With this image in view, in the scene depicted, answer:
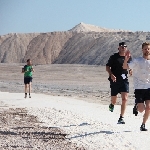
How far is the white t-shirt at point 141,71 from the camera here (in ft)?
26.1

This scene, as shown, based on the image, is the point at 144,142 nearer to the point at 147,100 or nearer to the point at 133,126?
the point at 147,100

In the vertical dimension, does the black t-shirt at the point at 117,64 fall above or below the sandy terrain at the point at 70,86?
above

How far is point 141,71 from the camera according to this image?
315 inches

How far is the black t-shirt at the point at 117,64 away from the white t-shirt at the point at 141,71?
118cm

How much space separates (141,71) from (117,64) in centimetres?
131

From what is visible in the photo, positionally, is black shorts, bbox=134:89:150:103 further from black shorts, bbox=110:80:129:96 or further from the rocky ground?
the rocky ground

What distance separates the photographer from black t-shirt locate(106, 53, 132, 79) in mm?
9242

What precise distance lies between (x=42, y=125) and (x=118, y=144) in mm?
2904

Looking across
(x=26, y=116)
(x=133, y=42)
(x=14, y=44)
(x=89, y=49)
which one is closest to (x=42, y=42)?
(x=14, y=44)

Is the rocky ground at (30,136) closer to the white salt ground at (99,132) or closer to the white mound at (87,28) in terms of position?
the white salt ground at (99,132)

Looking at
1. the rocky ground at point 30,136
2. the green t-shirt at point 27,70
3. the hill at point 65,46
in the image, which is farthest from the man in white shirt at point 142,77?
the hill at point 65,46

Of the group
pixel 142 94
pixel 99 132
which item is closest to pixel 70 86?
pixel 99 132

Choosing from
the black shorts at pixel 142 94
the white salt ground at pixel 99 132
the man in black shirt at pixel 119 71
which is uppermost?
the man in black shirt at pixel 119 71

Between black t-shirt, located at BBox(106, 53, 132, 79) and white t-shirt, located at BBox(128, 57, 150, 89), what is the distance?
1.18 m
